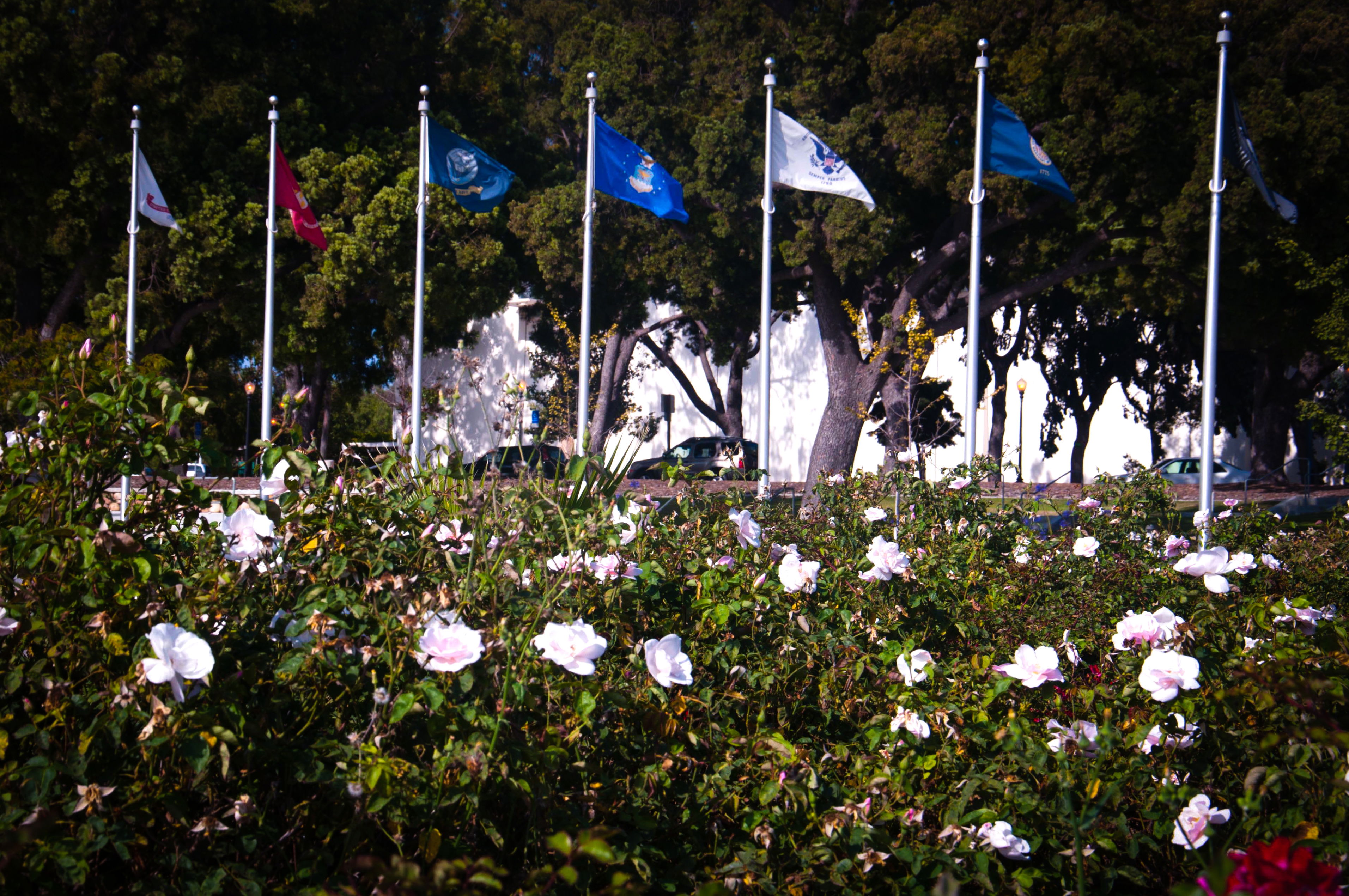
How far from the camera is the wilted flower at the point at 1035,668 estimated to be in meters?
2.62

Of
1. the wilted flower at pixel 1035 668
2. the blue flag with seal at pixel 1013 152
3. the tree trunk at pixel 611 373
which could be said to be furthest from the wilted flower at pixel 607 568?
the tree trunk at pixel 611 373

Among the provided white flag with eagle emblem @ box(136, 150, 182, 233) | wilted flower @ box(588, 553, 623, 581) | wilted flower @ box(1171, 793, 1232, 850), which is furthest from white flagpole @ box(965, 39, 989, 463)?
white flag with eagle emblem @ box(136, 150, 182, 233)

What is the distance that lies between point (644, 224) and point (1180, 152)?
28.5 ft

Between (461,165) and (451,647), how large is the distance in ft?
42.2

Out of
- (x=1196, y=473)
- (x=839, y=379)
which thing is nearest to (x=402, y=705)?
(x=839, y=379)

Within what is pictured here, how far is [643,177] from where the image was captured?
13.6 metres

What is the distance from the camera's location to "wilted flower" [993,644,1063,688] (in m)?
2.62

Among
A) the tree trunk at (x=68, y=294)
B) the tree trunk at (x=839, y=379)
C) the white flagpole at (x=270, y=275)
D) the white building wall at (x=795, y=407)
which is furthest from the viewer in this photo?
the white building wall at (x=795, y=407)

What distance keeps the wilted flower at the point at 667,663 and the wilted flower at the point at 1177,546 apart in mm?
2810

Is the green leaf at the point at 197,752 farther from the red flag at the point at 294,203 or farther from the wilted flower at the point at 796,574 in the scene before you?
the red flag at the point at 294,203

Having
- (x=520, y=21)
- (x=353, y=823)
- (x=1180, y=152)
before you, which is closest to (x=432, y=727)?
(x=353, y=823)

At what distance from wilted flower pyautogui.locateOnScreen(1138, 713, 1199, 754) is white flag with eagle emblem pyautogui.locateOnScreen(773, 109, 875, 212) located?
35.6 ft

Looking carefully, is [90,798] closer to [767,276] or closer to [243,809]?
[243,809]

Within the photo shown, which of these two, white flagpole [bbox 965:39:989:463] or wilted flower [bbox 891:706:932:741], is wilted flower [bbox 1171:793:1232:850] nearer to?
wilted flower [bbox 891:706:932:741]
